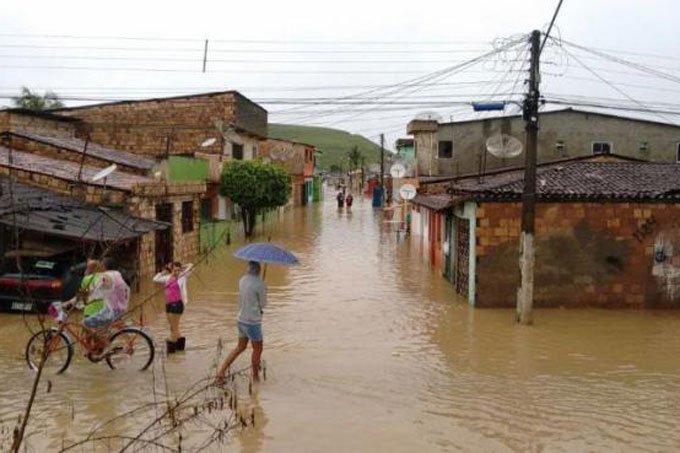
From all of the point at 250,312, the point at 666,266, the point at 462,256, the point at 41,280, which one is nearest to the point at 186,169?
the point at 462,256

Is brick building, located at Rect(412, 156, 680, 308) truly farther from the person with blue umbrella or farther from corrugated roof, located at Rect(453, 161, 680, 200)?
the person with blue umbrella

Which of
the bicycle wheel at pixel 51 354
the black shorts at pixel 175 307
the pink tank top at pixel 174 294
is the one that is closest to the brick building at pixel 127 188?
the pink tank top at pixel 174 294

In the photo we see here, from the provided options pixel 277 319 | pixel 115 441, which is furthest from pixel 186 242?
pixel 115 441

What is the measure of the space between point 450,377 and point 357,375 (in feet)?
4.18

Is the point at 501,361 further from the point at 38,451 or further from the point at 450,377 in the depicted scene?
the point at 38,451

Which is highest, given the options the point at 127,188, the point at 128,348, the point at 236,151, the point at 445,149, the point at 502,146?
the point at 236,151

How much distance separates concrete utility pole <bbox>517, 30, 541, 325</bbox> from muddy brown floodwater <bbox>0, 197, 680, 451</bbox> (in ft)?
1.74

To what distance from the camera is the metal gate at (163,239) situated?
20625 mm

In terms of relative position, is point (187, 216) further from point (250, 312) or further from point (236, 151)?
point (250, 312)

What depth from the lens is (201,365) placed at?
10.2 m

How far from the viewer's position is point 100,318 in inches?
366

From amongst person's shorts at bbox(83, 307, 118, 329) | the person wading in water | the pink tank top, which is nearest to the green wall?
the person wading in water

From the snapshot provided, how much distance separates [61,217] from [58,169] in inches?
164

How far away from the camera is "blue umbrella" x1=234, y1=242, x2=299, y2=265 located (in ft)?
30.2
